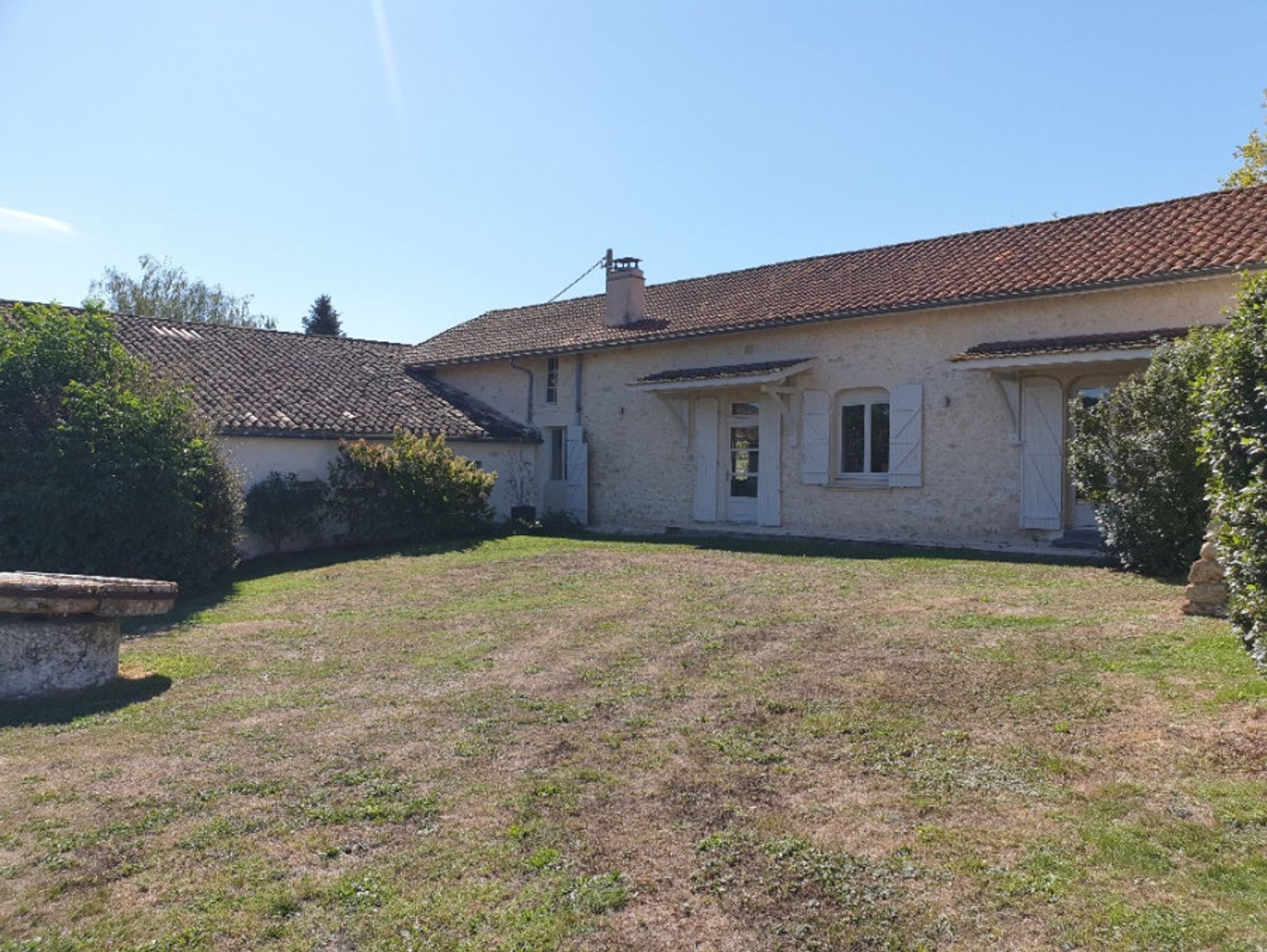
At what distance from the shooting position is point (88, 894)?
3.62 metres

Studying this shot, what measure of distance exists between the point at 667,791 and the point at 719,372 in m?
12.6

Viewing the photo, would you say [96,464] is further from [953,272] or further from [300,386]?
[953,272]

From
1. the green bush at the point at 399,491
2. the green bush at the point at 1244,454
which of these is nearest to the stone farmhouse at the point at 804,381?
the green bush at the point at 399,491

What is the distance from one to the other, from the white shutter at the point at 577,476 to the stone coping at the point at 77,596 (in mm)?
12538

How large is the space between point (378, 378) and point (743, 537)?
9.79 meters

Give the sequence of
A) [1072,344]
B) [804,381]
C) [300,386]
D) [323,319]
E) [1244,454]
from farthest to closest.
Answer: [323,319] → [300,386] → [804,381] → [1072,344] → [1244,454]

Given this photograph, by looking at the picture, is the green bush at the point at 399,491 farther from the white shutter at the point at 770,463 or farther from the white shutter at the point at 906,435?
the white shutter at the point at 906,435

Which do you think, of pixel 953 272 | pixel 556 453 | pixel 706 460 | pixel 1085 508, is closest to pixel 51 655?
pixel 1085 508

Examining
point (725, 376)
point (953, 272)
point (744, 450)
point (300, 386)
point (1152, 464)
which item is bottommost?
point (1152, 464)

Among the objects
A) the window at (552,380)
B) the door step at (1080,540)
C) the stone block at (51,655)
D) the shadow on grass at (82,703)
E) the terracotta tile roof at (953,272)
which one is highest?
the terracotta tile roof at (953,272)

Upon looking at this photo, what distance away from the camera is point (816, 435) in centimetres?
1584

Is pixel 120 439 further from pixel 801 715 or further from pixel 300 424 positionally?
pixel 801 715

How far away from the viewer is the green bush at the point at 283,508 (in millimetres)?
15797

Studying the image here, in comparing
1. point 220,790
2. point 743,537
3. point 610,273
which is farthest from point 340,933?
point 610,273
